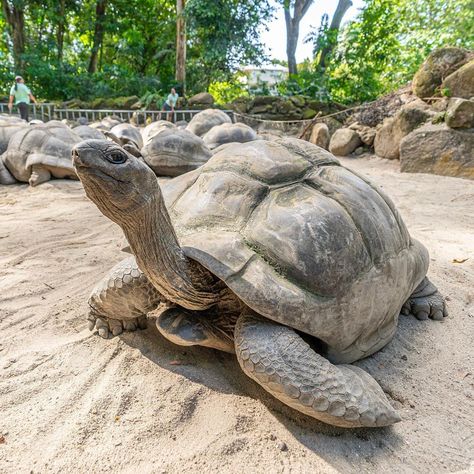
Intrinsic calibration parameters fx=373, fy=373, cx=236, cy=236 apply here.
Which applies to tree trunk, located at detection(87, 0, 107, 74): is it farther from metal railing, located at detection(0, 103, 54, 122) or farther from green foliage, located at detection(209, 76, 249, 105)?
metal railing, located at detection(0, 103, 54, 122)

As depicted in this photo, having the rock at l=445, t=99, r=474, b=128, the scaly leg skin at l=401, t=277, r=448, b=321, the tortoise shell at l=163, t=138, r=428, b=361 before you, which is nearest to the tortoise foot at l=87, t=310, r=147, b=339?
the tortoise shell at l=163, t=138, r=428, b=361

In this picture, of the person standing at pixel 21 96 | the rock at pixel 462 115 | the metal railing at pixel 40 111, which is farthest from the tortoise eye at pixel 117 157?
the metal railing at pixel 40 111

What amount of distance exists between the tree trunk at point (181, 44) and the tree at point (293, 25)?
4460mm

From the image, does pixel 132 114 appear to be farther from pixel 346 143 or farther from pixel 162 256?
pixel 162 256

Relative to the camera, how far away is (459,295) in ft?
8.41

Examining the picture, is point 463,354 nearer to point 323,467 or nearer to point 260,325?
point 323,467

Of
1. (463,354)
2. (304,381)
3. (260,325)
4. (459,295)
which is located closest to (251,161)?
(260,325)

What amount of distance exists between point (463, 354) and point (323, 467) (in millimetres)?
1142

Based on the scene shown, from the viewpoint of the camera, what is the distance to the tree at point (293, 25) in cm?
1608

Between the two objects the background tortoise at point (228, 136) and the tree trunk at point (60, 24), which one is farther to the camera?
→ the tree trunk at point (60, 24)

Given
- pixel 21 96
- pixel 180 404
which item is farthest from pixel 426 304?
pixel 21 96

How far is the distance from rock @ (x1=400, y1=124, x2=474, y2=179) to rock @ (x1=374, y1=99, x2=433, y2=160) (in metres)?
0.39

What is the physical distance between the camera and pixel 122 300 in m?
1.81

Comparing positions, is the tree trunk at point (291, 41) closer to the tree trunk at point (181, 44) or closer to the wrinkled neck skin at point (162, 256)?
the tree trunk at point (181, 44)
